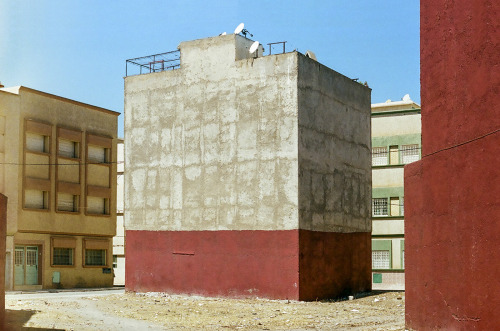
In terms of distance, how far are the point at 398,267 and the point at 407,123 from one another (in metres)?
9.22

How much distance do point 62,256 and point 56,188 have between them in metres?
4.77

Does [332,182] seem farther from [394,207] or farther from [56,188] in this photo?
[56,188]

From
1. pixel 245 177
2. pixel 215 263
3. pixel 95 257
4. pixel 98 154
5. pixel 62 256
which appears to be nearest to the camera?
pixel 245 177

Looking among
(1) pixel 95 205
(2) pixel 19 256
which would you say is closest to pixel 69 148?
(1) pixel 95 205

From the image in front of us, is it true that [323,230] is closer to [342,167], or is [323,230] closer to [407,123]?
[342,167]

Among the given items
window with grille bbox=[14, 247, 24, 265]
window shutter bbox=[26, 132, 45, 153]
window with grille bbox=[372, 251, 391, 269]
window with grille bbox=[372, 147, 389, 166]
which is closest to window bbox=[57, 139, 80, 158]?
window shutter bbox=[26, 132, 45, 153]

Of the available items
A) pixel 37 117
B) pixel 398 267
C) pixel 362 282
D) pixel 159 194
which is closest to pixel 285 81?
pixel 159 194

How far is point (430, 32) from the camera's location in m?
16.3

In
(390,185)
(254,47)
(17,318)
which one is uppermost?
(254,47)

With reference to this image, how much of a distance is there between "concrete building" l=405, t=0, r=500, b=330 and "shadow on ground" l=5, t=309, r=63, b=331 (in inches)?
411

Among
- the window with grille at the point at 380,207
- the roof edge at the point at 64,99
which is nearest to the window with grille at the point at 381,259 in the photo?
the window with grille at the point at 380,207

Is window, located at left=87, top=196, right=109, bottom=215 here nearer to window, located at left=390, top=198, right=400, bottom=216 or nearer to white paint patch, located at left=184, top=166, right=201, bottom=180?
window, located at left=390, top=198, right=400, bottom=216

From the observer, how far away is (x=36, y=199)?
48469 millimetres

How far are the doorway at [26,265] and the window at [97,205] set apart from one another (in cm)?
568
